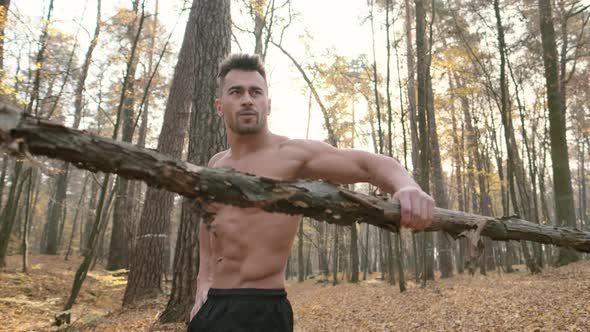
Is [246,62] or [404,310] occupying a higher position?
[246,62]

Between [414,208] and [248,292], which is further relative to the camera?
[248,292]

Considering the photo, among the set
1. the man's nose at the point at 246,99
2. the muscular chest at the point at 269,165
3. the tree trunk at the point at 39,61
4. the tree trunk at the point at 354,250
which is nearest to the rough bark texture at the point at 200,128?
the muscular chest at the point at 269,165

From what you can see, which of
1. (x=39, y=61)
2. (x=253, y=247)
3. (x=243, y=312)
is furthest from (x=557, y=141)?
(x=39, y=61)

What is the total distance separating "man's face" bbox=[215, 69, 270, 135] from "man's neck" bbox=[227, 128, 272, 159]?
0.19ft

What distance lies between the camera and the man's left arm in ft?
5.68

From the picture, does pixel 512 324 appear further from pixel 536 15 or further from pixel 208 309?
pixel 536 15

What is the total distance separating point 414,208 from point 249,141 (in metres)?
1.29

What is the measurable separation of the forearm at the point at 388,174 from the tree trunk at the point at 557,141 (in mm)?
13415

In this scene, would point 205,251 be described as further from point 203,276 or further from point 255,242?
point 255,242

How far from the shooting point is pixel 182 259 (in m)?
5.75

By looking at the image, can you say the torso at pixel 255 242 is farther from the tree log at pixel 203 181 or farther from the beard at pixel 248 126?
the tree log at pixel 203 181

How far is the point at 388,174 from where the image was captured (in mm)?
1960

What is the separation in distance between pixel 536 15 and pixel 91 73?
21.8 metres

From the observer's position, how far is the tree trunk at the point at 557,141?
12711mm
